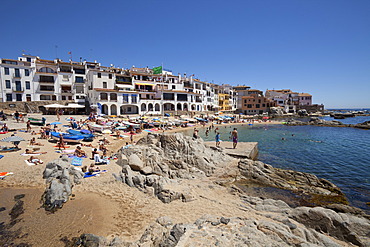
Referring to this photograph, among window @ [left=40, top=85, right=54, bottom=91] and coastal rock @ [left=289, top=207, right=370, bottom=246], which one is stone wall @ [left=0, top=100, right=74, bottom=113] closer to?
window @ [left=40, top=85, right=54, bottom=91]

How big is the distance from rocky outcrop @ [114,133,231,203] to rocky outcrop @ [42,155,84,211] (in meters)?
2.56

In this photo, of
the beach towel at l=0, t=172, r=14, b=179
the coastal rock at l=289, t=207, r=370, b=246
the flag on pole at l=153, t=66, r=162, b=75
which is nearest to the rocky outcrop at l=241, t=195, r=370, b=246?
the coastal rock at l=289, t=207, r=370, b=246

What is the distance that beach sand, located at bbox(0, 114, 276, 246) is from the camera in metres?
7.07

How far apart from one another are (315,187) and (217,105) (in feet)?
216

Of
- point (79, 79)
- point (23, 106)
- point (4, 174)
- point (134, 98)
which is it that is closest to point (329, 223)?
point (4, 174)

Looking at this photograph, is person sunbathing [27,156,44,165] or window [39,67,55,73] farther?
window [39,67,55,73]

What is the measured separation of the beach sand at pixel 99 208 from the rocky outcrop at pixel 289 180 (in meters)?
3.67

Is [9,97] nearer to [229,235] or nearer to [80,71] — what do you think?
[80,71]

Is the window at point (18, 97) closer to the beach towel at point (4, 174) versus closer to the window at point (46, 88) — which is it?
the window at point (46, 88)

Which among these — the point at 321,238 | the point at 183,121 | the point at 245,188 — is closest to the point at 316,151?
the point at 245,188

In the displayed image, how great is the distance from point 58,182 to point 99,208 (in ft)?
10.2

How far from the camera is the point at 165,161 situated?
50.3 feet

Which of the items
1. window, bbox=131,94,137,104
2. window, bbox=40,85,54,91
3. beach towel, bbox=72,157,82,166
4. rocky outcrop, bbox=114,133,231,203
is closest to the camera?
rocky outcrop, bbox=114,133,231,203

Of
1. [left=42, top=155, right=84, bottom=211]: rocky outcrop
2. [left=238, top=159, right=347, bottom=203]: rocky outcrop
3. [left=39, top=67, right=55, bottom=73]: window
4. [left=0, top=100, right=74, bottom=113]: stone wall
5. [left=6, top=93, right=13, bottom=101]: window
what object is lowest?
[left=238, top=159, right=347, bottom=203]: rocky outcrop
